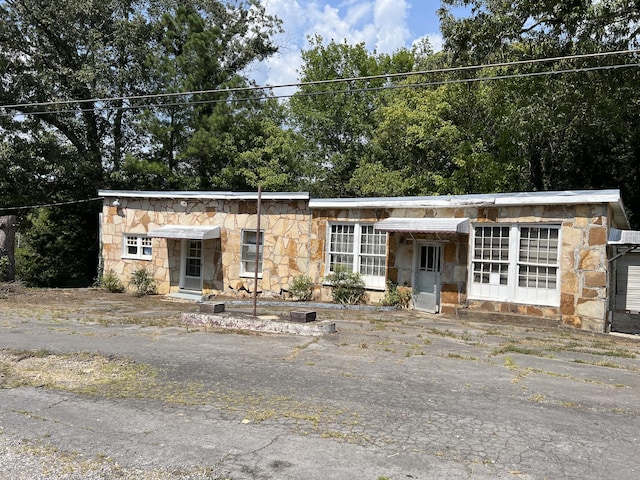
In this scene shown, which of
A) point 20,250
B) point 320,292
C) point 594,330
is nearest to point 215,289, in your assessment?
point 320,292

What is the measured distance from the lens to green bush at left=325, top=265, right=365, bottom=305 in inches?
610

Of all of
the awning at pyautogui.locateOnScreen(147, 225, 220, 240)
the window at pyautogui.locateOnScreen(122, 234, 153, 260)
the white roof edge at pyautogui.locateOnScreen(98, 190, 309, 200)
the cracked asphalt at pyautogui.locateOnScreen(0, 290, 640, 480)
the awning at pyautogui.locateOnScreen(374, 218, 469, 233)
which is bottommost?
the cracked asphalt at pyautogui.locateOnScreen(0, 290, 640, 480)

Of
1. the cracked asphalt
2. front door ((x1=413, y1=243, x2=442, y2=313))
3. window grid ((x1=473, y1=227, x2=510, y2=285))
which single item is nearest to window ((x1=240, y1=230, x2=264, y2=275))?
front door ((x1=413, y1=243, x2=442, y2=313))

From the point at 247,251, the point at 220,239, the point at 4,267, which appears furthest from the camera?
the point at 4,267

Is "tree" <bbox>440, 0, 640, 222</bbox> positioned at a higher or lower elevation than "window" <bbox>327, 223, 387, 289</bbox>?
higher

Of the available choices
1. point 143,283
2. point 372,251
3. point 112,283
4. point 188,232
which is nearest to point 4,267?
point 112,283

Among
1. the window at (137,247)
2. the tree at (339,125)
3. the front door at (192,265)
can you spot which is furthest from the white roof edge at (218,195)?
the tree at (339,125)

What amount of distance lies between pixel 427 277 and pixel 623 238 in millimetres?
5023

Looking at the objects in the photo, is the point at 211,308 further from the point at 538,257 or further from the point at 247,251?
the point at 538,257

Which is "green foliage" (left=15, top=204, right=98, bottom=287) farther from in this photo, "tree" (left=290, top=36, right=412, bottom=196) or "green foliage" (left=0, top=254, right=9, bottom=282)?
"tree" (left=290, top=36, right=412, bottom=196)

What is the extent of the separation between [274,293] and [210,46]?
16.0 meters

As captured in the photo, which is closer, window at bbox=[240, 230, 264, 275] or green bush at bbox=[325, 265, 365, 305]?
green bush at bbox=[325, 265, 365, 305]

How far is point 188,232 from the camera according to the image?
17531mm

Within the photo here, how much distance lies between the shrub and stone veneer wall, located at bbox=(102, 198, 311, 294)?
424 millimetres
